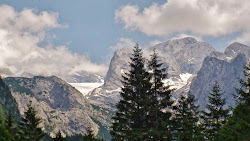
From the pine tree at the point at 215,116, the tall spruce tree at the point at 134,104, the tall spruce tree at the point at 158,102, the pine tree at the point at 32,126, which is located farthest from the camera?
the pine tree at the point at 32,126

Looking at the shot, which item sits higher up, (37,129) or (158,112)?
(158,112)

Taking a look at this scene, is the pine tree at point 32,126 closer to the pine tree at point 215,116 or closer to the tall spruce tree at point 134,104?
the tall spruce tree at point 134,104

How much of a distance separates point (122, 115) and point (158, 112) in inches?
201

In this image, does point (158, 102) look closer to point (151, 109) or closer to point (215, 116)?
point (151, 109)

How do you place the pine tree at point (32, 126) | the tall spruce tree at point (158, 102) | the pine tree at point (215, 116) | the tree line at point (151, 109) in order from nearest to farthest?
the tree line at point (151, 109) < the tall spruce tree at point (158, 102) < the pine tree at point (215, 116) < the pine tree at point (32, 126)

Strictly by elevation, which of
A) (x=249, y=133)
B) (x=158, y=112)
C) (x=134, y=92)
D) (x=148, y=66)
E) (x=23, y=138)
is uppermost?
(x=148, y=66)

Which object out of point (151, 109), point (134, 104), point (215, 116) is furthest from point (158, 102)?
point (215, 116)

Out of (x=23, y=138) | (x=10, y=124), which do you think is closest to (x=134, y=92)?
(x=23, y=138)

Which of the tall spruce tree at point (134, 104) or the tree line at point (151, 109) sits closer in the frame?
the tree line at point (151, 109)

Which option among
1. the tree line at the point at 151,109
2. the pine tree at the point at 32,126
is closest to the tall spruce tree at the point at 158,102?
the tree line at the point at 151,109

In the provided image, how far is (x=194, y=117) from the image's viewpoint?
40.9 meters

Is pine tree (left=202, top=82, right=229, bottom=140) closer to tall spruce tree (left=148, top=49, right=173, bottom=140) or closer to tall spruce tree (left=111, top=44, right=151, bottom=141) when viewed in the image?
tall spruce tree (left=148, top=49, right=173, bottom=140)

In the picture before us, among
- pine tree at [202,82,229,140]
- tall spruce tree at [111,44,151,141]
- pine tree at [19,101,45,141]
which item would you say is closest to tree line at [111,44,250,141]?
tall spruce tree at [111,44,151,141]

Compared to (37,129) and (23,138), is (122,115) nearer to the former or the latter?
(37,129)
